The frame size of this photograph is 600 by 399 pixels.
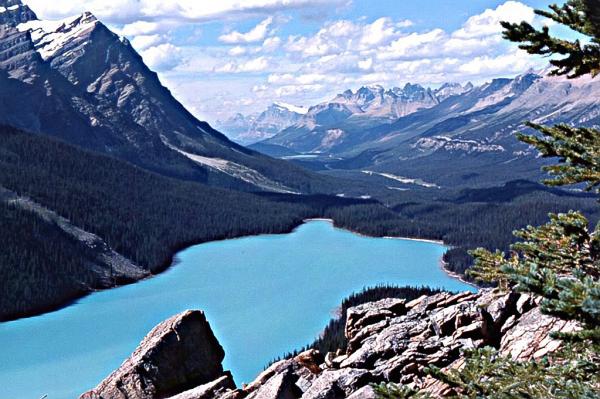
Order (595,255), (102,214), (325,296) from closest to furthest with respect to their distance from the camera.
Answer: (595,255)
(325,296)
(102,214)

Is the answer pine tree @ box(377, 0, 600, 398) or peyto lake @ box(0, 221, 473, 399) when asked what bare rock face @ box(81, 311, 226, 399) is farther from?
peyto lake @ box(0, 221, 473, 399)

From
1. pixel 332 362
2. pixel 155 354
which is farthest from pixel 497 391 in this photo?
pixel 155 354

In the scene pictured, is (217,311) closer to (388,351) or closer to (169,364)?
(169,364)

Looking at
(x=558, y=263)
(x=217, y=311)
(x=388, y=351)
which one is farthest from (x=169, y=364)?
(x=217, y=311)

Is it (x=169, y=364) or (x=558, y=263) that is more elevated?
(x=558, y=263)

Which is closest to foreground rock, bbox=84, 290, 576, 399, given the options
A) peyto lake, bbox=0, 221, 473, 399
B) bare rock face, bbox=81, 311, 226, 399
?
bare rock face, bbox=81, 311, 226, 399

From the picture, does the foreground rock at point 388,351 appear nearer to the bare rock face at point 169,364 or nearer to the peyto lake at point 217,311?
the bare rock face at point 169,364

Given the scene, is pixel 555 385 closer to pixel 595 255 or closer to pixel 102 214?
pixel 595 255

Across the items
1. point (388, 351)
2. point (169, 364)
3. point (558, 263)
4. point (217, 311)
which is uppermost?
point (558, 263)
